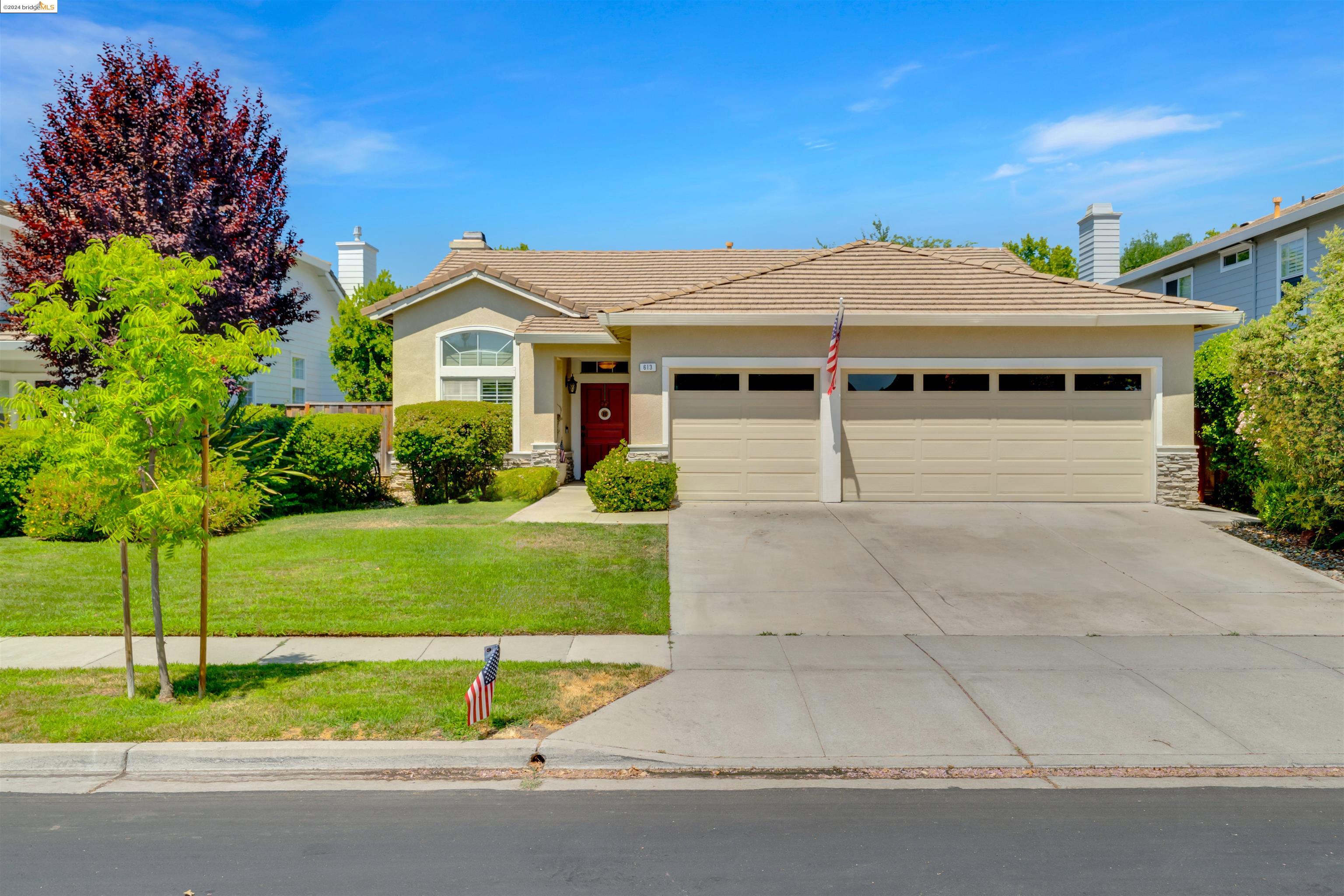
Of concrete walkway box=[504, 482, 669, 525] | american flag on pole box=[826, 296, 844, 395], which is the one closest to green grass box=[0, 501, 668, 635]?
concrete walkway box=[504, 482, 669, 525]

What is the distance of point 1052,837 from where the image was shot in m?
4.55

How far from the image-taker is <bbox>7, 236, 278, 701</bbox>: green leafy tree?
19.0 feet

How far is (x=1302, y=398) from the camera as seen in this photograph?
37.4ft

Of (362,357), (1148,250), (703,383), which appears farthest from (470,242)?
(1148,250)

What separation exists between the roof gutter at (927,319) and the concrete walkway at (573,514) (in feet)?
10.6

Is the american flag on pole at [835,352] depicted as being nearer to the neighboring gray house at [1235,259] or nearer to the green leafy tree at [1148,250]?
the neighboring gray house at [1235,259]

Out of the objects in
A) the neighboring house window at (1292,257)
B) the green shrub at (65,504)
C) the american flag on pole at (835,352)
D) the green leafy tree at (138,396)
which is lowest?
the green shrub at (65,504)

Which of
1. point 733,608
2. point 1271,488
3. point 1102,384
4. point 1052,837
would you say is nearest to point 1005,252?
point 1102,384

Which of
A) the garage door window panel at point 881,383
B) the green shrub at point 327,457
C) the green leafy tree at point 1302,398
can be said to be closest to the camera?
the green leafy tree at point 1302,398

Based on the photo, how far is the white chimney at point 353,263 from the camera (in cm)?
2814

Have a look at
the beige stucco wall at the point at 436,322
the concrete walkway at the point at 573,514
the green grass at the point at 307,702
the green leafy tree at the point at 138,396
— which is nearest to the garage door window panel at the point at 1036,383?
the concrete walkway at the point at 573,514

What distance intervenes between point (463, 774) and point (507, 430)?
12.3 metres

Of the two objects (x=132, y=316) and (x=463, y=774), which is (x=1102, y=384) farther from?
(x=132, y=316)

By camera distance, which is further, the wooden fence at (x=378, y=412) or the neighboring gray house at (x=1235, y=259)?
the neighboring gray house at (x=1235, y=259)
